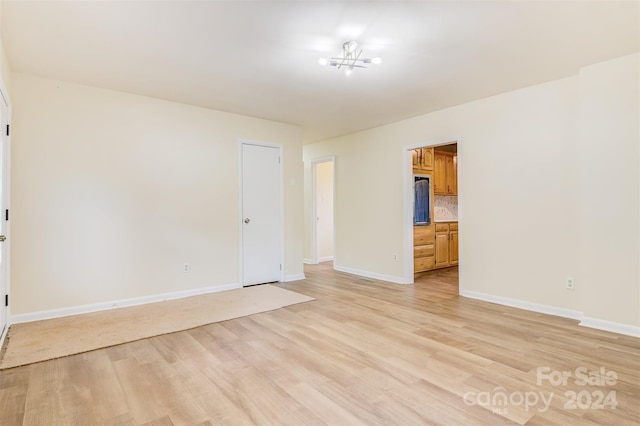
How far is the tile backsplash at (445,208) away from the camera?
630 cm

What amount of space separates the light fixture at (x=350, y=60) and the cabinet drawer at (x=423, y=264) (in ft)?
11.4

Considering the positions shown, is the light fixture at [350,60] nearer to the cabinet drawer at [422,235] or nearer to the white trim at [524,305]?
the white trim at [524,305]

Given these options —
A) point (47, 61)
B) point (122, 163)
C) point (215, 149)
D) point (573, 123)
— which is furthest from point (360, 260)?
point (47, 61)

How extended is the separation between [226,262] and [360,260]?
7.61ft

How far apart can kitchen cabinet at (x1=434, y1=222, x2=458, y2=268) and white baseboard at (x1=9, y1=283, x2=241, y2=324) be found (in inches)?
145

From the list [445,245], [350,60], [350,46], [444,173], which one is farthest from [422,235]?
[350,46]

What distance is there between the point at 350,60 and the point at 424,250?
373cm

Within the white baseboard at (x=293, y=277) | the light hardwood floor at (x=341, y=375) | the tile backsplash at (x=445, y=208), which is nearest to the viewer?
the light hardwood floor at (x=341, y=375)

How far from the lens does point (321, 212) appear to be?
7.18 metres

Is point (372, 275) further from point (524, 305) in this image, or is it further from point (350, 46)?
point (350, 46)

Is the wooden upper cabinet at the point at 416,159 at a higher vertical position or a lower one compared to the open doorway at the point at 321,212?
higher

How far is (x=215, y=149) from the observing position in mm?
4500

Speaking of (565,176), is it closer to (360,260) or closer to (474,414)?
(474,414)

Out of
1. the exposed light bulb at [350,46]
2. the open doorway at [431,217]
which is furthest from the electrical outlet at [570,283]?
Result: the exposed light bulb at [350,46]
